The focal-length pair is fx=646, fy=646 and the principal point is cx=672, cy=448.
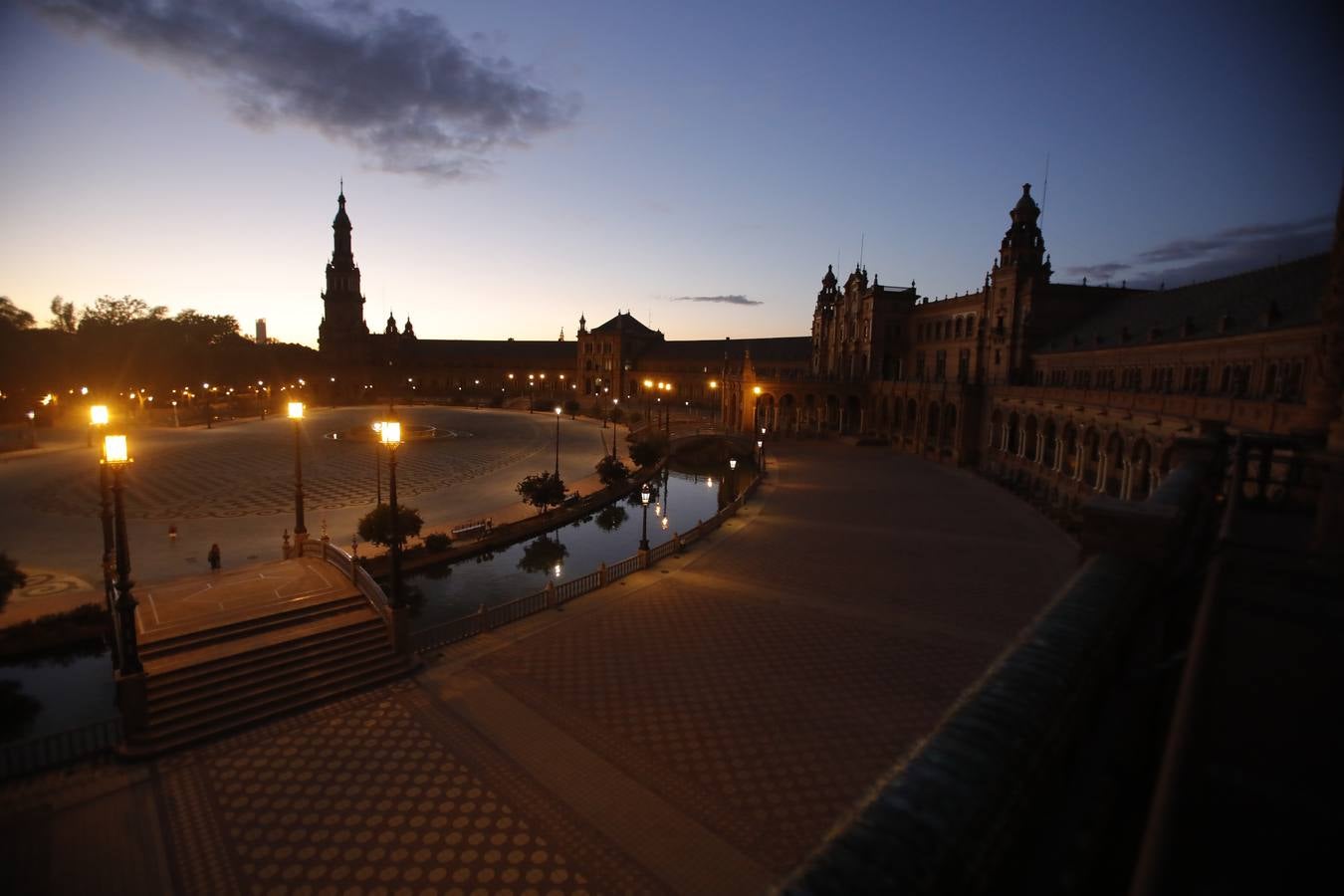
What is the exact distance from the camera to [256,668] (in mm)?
13039

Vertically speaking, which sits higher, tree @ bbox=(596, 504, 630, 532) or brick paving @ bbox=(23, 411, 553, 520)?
brick paving @ bbox=(23, 411, 553, 520)

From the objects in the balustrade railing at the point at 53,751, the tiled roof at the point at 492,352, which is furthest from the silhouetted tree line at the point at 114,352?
the balustrade railing at the point at 53,751

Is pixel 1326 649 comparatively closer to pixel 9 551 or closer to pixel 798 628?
pixel 798 628

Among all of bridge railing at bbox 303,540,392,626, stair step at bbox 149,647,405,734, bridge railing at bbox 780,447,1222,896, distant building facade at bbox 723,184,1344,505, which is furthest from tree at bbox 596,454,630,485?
bridge railing at bbox 780,447,1222,896

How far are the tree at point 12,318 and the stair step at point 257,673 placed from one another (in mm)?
67524

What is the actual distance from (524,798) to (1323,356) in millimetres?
17432

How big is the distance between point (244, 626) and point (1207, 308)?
42788 mm

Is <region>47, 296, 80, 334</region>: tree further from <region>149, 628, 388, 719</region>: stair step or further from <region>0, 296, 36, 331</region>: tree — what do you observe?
<region>149, 628, 388, 719</region>: stair step

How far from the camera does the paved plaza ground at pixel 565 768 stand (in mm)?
8789

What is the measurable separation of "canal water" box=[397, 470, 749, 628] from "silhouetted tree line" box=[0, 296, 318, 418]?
56.5 meters

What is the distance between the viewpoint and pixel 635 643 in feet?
52.0

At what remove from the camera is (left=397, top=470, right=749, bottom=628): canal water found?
21.9m

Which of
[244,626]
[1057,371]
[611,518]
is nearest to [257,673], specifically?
[244,626]

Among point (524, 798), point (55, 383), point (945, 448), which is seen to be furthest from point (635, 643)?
point (55, 383)
